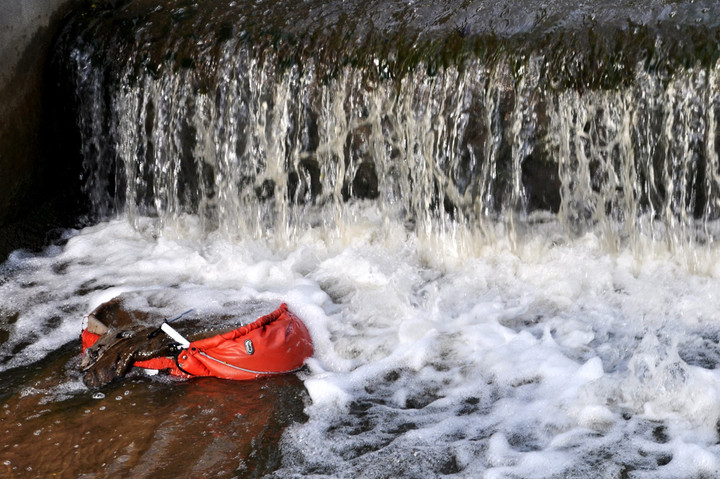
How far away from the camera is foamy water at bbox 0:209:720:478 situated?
337 cm

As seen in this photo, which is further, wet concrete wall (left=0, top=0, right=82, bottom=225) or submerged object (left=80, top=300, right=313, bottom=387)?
wet concrete wall (left=0, top=0, right=82, bottom=225)

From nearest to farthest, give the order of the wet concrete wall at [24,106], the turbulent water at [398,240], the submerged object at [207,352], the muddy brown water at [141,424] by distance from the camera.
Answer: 1. the muddy brown water at [141,424]
2. the turbulent water at [398,240]
3. the submerged object at [207,352]
4. the wet concrete wall at [24,106]

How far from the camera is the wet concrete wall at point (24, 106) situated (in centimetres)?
571

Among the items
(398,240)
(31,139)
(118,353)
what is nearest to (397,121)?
(398,240)

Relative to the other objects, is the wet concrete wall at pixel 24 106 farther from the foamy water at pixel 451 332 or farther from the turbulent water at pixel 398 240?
the foamy water at pixel 451 332

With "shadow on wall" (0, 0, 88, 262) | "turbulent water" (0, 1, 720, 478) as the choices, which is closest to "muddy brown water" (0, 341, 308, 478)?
"turbulent water" (0, 1, 720, 478)

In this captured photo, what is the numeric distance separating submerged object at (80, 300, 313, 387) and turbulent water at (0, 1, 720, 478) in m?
0.07

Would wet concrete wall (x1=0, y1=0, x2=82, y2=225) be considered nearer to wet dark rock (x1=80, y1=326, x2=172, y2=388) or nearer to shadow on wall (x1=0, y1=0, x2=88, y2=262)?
shadow on wall (x1=0, y1=0, x2=88, y2=262)

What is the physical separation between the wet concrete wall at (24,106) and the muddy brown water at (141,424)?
1954mm

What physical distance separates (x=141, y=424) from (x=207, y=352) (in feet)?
1.71

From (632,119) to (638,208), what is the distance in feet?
1.76

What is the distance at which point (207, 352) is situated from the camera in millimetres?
4062

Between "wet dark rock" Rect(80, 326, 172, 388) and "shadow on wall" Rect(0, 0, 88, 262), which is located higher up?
"shadow on wall" Rect(0, 0, 88, 262)

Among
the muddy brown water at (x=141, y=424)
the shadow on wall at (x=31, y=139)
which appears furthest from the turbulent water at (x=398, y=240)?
the shadow on wall at (x=31, y=139)
